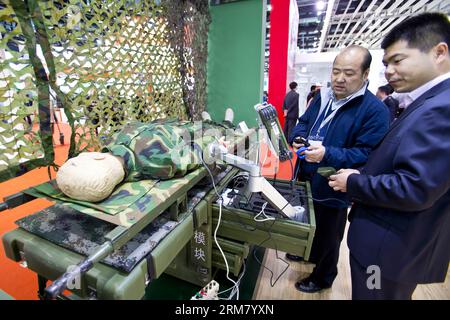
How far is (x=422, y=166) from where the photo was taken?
2.23 ft

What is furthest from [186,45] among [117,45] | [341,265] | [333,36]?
[333,36]

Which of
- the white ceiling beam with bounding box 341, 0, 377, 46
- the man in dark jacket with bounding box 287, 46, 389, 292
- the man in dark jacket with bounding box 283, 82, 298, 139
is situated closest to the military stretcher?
the man in dark jacket with bounding box 287, 46, 389, 292

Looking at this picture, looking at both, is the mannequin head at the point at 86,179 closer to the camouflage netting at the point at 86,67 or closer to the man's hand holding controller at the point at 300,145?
the camouflage netting at the point at 86,67

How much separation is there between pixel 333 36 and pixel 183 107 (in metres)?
8.22

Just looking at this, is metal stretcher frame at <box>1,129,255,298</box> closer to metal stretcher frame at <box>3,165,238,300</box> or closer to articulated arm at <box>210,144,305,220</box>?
Result: metal stretcher frame at <box>3,165,238,300</box>

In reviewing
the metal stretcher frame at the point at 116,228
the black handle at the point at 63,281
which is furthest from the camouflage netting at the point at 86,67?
the black handle at the point at 63,281

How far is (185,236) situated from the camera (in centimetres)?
93

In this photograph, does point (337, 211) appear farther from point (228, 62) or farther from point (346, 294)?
point (228, 62)

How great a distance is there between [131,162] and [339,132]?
3.49ft

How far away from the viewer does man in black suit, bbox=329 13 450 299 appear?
0.68 meters

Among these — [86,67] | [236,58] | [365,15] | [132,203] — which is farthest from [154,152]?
[365,15]

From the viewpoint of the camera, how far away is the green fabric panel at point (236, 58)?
7.48ft

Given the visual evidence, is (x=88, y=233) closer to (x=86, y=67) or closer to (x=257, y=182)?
(x=257, y=182)

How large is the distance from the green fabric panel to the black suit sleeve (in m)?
1.85
